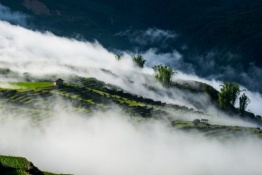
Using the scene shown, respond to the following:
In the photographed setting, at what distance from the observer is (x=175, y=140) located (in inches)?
7362

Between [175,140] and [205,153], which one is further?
[175,140]

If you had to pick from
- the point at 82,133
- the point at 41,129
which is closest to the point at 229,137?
the point at 82,133

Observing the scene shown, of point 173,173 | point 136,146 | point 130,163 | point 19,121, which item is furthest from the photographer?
point 19,121

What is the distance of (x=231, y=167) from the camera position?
15862 cm

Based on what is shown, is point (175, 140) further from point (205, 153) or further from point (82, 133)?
point (82, 133)

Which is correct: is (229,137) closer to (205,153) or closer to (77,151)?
(205,153)

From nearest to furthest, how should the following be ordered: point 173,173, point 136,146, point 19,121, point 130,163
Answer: point 173,173
point 130,163
point 136,146
point 19,121

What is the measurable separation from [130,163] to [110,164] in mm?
8040

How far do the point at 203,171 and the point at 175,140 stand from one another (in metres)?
33.1

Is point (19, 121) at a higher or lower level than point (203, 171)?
higher

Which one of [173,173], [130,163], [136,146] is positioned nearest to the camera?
[173,173]

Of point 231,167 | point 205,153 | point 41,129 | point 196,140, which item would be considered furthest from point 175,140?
point 41,129

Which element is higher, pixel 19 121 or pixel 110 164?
pixel 19 121

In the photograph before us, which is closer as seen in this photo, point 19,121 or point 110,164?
point 110,164
